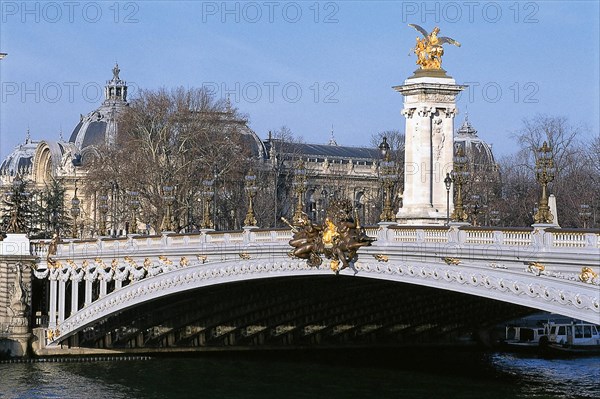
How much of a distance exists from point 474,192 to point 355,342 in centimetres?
1735

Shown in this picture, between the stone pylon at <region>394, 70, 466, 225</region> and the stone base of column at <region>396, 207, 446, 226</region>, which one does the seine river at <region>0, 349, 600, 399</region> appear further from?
the stone pylon at <region>394, 70, 466, 225</region>

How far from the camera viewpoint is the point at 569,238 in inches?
1203

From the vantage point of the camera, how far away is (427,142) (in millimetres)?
47406

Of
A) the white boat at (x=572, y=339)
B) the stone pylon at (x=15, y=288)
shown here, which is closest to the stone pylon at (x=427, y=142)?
the white boat at (x=572, y=339)

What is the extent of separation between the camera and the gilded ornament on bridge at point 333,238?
3772 cm

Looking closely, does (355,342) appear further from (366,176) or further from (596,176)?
(366,176)

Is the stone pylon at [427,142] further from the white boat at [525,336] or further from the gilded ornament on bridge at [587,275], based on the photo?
the gilded ornament on bridge at [587,275]

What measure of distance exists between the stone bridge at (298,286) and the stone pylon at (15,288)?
17.0 inches

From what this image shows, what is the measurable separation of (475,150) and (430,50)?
44.2 meters

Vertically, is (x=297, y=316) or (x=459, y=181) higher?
(x=459, y=181)

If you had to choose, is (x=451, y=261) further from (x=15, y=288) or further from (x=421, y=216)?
(x=15, y=288)

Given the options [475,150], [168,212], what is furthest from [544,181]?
[475,150]

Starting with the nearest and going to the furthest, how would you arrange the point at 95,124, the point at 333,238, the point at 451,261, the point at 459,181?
the point at 451,261
the point at 459,181
the point at 333,238
the point at 95,124

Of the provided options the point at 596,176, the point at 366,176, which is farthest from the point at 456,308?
the point at 366,176
